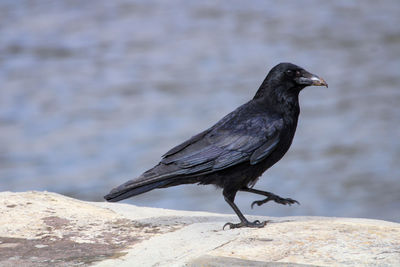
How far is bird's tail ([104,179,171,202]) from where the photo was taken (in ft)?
16.6

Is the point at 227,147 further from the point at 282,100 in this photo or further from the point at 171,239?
the point at 171,239

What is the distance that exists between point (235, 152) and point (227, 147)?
0.19ft

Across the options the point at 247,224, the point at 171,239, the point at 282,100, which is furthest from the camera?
the point at 282,100

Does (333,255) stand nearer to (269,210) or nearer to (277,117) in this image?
(277,117)

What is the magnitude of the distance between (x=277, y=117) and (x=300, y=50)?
770 centimetres

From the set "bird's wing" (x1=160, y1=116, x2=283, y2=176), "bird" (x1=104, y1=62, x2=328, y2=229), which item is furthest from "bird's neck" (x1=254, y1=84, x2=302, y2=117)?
"bird's wing" (x1=160, y1=116, x2=283, y2=176)

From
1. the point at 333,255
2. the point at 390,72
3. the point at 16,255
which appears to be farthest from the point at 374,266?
the point at 390,72

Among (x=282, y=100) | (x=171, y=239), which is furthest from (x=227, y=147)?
(x=171, y=239)

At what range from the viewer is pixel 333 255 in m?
4.25

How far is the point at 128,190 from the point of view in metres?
5.09

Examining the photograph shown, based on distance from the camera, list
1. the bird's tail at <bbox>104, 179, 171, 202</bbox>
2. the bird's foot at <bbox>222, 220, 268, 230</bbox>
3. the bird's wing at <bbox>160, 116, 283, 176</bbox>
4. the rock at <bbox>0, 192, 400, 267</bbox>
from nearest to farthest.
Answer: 1. the rock at <bbox>0, 192, 400, 267</bbox>
2. the bird's foot at <bbox>222, 220, 268, 230</bbox>
3. the bird's tail at <bbox>104, 179, 171, 202</bbox>
4. the bird's wing at <bbox>160, 116, 283, 176</bbox>

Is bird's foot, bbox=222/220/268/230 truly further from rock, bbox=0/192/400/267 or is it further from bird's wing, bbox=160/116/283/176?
bird's wing, bbox=160/116/283/176

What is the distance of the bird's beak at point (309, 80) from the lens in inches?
216

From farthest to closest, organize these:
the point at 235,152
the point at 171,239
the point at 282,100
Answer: the point at 282,100
the point at 235,152
the point at 171,239
